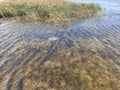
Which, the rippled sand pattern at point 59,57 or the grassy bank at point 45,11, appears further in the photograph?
the grassy bank at point 45,11

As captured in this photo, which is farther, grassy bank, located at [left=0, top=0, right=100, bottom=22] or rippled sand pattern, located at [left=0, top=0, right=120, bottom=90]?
grassy bank, located at [left=0, top=0, right=100, bottom=22]

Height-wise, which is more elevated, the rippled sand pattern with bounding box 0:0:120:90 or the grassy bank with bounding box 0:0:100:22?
the rippled sand pattern with bounding box 0:0:120:90

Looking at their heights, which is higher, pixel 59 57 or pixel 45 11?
pixel 59 57

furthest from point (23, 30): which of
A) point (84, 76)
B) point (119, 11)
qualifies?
point (119, 11)

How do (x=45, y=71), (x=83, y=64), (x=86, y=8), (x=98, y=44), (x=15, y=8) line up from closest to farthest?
(x=45, y=71) → (x=83, y=64) → (x=98, y=44) → (x=15, y=8) → (x=86, y=8)

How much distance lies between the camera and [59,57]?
1521cm

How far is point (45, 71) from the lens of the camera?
13.1 m

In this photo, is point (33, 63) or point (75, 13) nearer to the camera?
point (33, 63)

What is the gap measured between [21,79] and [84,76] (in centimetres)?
317

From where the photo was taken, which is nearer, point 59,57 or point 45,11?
point 59,57

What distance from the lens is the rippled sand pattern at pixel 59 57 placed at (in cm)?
1170

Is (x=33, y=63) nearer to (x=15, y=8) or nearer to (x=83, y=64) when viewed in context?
(x=83, y=64)

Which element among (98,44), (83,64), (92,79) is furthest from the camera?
(98,44)

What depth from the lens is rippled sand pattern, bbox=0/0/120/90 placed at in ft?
38.4
